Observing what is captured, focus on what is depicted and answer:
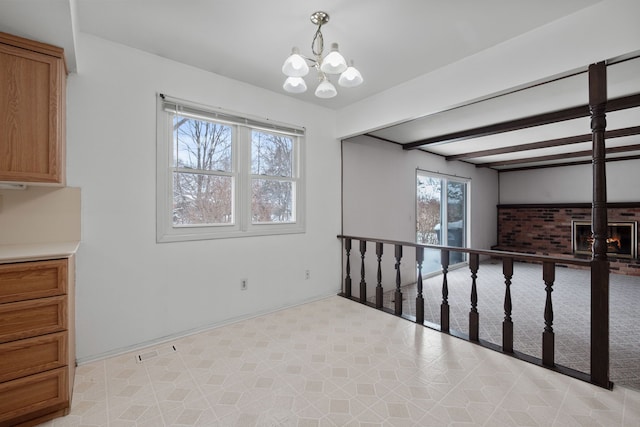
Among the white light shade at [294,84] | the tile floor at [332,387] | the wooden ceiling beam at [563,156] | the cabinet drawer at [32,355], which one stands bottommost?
the tile floor at [332,387]

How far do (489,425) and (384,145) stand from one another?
12.9 feet

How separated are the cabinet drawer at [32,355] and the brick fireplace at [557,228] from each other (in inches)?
341

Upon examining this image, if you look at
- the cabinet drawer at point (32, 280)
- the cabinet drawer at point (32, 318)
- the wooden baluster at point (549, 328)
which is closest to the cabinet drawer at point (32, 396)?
the cabinet drawer at point (32, 318)

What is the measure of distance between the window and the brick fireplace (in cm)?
668

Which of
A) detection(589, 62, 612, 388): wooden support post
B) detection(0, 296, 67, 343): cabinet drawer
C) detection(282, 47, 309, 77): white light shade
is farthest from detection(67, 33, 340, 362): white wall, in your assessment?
detection(589, 62, 612, 388): wooden support post

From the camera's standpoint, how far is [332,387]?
6.22 feet

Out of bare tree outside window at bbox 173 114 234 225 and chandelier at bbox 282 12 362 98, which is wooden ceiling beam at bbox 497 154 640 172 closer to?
chandelier at bbox 282 12 362 98

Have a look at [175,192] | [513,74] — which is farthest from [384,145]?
[175,192]

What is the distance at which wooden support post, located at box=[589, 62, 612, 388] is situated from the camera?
1.89m

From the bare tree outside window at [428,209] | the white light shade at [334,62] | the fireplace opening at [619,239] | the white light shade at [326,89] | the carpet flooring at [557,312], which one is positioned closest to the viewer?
the white light shade at [334,62]

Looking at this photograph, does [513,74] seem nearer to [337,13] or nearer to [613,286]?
[337,13]

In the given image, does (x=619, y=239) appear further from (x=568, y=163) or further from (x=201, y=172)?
(x=201, y=172)

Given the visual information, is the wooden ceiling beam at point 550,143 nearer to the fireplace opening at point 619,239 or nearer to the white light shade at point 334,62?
the fireplace opening at point 619,239

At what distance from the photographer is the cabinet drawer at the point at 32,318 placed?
1.50 m
